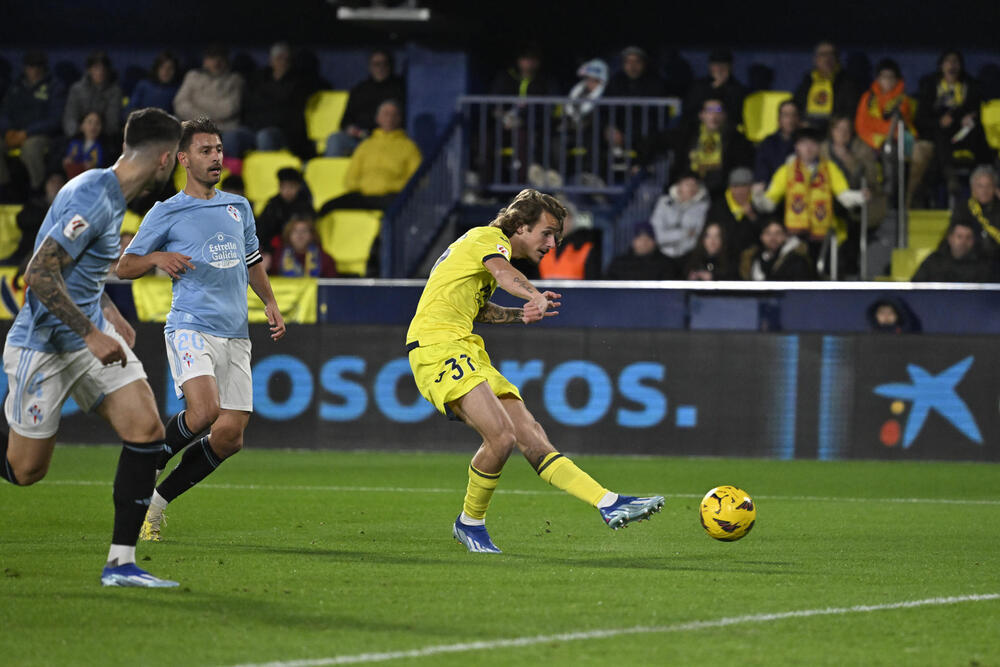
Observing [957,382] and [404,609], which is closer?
[404,609]

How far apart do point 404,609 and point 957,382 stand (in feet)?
32.2

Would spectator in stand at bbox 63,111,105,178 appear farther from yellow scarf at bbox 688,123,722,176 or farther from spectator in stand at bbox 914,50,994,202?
spectator in stand at bbox 914,50,994,202

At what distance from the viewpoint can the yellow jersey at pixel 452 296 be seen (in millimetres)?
8406

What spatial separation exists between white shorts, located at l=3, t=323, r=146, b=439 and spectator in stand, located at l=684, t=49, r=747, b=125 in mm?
13118

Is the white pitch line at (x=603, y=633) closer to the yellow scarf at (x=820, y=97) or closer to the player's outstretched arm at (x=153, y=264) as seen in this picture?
the player's outstretched arm at (x=153, y=264)

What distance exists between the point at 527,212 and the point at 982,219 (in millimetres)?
9586

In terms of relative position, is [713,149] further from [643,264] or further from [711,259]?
[643,264]

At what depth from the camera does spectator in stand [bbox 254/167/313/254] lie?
18172mm

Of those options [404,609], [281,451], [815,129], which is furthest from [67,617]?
[815,129]

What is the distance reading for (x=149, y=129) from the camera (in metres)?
6.63

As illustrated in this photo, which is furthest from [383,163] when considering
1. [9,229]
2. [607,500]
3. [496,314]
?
[607,500]

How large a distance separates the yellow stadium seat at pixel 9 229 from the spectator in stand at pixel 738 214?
837cm

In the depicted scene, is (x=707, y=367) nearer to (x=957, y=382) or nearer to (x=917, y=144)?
(x=957, y=382)

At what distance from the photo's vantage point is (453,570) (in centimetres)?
757
